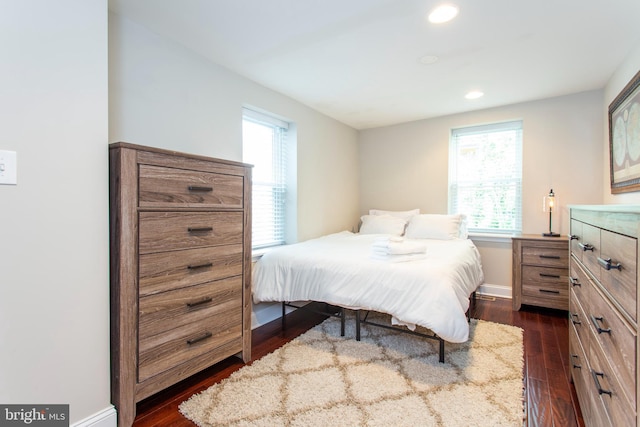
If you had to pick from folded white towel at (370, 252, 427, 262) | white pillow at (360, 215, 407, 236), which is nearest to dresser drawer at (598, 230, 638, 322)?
folded white towel at (370, 252, 427, 262)

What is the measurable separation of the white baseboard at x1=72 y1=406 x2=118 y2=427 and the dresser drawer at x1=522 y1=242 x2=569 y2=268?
3586 millimetres

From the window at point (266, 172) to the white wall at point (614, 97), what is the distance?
2942 millimetres

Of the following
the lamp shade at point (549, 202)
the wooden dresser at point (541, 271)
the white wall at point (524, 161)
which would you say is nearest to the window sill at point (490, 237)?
the white wall at point (524, 161)

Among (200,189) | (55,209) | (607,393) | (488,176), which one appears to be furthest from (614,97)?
(55,209)

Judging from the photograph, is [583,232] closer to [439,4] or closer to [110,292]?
[439,4]

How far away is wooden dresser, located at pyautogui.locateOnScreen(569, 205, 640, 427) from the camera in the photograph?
2.79 ft

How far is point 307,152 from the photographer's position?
3.61 metres

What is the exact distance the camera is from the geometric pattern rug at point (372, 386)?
5.15 ft

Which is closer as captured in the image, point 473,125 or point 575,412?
point 575,412

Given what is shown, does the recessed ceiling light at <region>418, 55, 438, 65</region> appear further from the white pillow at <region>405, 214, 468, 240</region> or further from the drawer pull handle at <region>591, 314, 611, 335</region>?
the drawer pull handle at <region>591, 314, 611, 335</region>

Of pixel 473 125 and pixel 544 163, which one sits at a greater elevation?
pixel 473 125

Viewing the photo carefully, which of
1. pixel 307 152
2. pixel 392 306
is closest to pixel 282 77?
pixel 307 152

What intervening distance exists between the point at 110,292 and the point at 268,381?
104 centimetres

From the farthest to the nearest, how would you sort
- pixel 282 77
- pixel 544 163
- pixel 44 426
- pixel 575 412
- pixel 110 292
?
pixel 544 163, pixel 282 77, pixel 575 412, pixel 110 292, pixel 44 426
